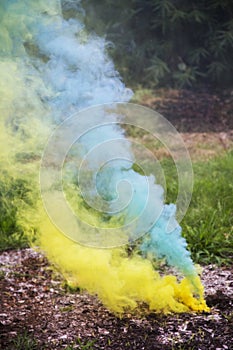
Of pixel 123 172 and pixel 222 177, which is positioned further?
pixel 222 177

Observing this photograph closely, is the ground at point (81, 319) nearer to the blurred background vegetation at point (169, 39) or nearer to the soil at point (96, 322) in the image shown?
the soil at point (96, 322)

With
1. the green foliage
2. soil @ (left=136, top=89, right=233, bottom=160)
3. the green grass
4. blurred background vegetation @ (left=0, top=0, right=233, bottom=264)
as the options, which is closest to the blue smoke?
the green grass

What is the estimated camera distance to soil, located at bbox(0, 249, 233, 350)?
3.16 m

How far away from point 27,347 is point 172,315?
79cm

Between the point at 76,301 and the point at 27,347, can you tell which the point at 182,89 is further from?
the point at 27,347

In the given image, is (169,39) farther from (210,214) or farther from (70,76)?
(70,76)

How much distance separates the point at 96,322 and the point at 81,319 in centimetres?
10

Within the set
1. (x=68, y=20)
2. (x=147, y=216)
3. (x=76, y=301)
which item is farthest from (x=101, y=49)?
(x=76, y=301)

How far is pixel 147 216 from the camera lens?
3451 millimetres

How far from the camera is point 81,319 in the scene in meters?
3.45

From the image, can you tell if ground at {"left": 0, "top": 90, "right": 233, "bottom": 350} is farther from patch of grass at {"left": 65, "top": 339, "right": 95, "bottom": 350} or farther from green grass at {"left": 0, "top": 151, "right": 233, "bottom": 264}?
green grass at {"left": 0, "top": 151, "right": 233, "bottom": 264}

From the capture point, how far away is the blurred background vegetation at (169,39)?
8.42m

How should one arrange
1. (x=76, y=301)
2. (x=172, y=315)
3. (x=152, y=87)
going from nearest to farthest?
(x=172, y=315) < (x=76, y=301) < (x=152, y=87)

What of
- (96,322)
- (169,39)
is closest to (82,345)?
→ (96,322)
